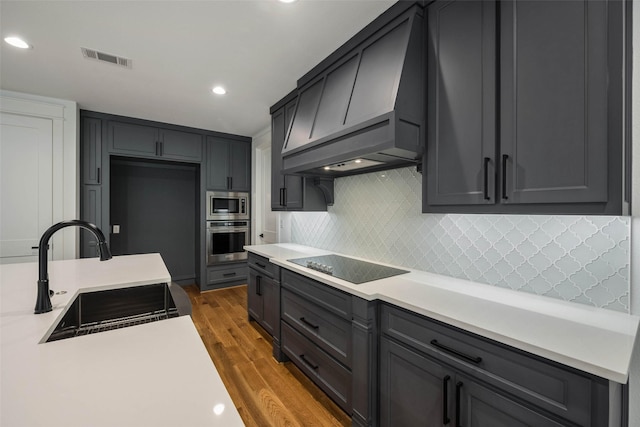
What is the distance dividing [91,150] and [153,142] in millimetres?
730

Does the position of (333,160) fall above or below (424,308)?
above

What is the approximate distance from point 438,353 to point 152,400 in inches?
45.0

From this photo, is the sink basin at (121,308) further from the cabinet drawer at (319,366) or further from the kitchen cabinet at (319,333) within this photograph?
the cabinet drawer at (319,366)

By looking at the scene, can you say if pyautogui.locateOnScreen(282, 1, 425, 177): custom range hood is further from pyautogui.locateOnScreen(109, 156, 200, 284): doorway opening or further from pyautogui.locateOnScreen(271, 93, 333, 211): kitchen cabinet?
pyautogui.locateOnScreen(109, 156, 200, 284): doorway opening

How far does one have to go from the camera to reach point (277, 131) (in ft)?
10.4

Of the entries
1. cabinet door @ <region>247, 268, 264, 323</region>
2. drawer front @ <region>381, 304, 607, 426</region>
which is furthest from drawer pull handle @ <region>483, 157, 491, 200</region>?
cabinet door @ <region>247, 268, 264, 323</region>

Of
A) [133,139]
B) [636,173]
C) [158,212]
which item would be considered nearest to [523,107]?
[636,173]

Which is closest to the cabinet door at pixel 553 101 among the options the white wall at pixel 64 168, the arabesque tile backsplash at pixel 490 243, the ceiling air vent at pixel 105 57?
the arabesque tile backsplash at pixel 490 243

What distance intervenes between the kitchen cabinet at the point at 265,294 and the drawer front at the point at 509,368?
1.43 meters

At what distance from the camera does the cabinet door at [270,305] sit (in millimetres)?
2543

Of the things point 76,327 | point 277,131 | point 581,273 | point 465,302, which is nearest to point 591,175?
point 581,273

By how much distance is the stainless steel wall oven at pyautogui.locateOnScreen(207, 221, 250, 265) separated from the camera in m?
4.43

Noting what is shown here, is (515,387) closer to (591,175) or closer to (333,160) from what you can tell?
(591,175)

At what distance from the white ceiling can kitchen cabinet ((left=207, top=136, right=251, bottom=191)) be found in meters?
1.23
